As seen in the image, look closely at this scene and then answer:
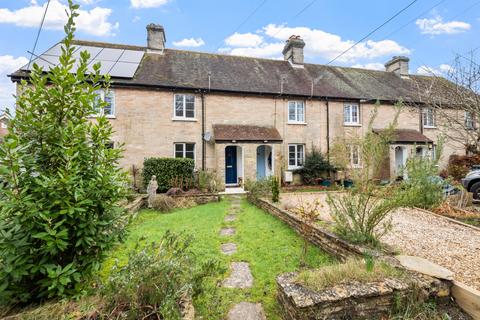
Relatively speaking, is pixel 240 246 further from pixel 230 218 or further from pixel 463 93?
pixel 463 93

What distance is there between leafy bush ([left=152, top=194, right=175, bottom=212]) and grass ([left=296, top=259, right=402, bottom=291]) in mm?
7235

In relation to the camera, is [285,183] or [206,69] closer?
[285,183]

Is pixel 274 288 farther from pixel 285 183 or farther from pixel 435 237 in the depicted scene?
pixel 285 183

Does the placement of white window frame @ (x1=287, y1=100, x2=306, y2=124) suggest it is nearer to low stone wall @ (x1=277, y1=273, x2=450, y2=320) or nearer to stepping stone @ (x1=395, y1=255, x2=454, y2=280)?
stepping stone @ (x1=395, y1=255, x2=454, y2=280)

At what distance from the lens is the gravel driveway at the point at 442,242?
3.98 m

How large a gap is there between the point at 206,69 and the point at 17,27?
10.9 m

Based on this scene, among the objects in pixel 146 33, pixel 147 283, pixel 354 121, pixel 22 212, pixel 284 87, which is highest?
pixel 146 33

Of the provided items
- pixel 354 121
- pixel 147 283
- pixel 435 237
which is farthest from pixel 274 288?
pixel 354 121

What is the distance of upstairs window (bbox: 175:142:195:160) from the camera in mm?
14250

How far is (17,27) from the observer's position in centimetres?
619

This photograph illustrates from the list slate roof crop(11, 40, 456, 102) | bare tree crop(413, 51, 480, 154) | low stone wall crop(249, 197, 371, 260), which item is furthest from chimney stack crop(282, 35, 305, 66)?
low stone wall crop(249, 197, 371, 260)

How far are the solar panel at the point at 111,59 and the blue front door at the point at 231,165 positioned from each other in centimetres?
730

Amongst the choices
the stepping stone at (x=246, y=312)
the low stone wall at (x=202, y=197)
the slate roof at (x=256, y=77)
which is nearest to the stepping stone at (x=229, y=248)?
the stepping stone at (x=246, y=312)

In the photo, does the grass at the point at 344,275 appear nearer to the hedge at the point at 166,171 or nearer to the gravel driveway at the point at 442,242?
the gravel driveway at the point at 442,242
